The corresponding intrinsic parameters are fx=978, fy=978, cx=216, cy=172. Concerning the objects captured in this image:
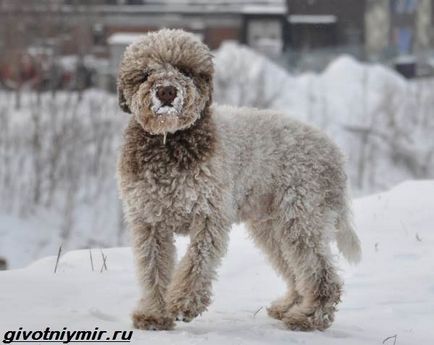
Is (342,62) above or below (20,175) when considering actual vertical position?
above

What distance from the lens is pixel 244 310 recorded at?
6352mm

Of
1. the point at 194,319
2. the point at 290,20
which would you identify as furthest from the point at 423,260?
the point at 290,20

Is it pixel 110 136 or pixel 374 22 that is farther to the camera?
pixel 374 22

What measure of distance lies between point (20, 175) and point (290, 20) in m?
17.2

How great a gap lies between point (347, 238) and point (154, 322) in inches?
62.8

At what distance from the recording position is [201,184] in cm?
551

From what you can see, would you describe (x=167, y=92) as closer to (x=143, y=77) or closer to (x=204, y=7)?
(x=143, y=77)

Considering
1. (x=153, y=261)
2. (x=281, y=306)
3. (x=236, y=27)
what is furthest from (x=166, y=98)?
(x=236, y=27)

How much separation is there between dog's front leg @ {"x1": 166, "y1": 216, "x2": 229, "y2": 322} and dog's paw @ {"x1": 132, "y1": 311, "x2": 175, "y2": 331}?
0.07 meters

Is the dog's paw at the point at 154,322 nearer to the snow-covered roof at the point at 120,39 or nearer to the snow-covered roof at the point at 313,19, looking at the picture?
the snow-covered roof at the point at 120,39

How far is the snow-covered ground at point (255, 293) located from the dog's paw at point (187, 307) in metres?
0.10

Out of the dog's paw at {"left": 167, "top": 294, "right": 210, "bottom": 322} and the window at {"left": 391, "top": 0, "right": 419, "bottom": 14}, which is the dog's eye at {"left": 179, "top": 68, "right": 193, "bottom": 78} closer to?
the dog's paw at {"left": 167, "top": 294, "right": 210, "bottom": 322}

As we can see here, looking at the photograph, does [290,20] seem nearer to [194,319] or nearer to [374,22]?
[374,22]

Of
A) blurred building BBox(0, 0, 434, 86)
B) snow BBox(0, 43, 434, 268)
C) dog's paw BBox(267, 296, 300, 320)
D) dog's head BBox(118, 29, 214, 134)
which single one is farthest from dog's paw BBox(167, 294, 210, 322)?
blurred building BBox(0, 0, 434, 86)
